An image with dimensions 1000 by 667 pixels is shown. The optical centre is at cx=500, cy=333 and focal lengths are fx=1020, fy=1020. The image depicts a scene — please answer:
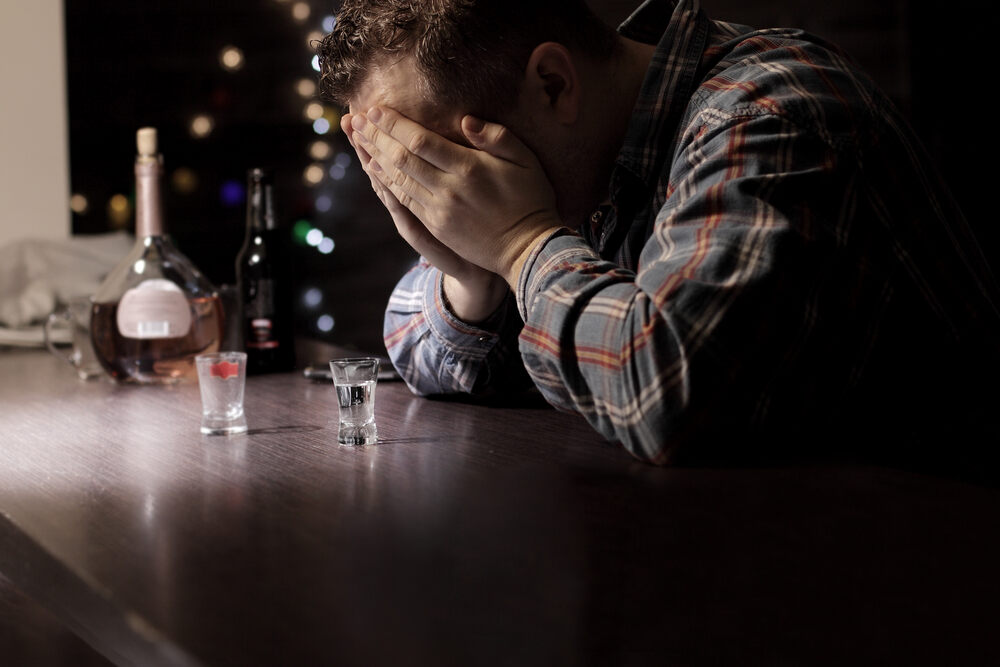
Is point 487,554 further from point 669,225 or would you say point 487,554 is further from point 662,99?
point 662,99

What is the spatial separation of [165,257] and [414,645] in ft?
3.87

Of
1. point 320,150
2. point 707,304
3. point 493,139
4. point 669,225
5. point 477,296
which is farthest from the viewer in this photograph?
point 320,150

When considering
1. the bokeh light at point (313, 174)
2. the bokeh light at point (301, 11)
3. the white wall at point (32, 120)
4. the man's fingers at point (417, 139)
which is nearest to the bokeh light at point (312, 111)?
the bokeh light at point (313, 174)

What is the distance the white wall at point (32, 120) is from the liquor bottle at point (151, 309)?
135 centimetres

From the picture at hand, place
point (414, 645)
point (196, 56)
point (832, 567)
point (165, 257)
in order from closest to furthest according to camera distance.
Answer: point (414, 645) → point (832, 567) → point (165, 257) → point (196, 56)

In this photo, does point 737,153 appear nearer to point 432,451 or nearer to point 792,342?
point 792,342

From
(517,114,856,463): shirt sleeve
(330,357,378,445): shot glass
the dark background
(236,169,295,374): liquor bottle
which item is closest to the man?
(517,114,856,463): shirt sleeve

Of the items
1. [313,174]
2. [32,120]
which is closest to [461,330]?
[313,174]

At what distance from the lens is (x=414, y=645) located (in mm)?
507

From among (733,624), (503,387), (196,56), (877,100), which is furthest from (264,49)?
(733,624)

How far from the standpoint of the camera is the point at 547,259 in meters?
1.03

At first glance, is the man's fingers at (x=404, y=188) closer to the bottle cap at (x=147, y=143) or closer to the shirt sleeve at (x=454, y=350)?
the shirt sleeve at (x=454, y=350)

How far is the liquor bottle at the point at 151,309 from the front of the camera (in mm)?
1500

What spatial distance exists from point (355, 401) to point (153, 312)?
23.0 inches
